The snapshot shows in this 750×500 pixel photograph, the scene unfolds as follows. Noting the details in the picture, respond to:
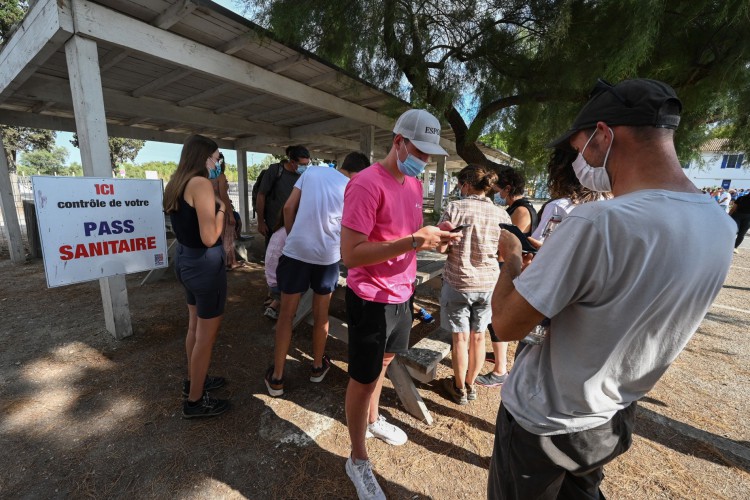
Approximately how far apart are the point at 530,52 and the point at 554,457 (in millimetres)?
4173

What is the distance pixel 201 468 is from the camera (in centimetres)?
199

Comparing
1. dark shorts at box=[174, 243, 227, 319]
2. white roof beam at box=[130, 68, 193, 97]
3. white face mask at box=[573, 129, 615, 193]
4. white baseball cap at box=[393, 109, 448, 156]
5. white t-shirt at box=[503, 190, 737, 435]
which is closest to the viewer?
white t-shirt at box=[503, 190, 737, 435]

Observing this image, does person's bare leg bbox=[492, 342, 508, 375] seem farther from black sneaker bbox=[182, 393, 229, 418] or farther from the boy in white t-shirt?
black sneaker bbox=[182, 393, 229, 418]

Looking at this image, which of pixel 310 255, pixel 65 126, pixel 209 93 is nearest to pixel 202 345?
pixel 310 255

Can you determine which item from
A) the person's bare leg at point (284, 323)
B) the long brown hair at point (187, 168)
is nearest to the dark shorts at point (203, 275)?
the long brown hair at point (187, 168)

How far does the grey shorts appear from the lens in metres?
2.53

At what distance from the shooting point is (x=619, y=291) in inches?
32.7

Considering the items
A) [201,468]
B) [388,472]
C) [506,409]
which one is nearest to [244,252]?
[201,468]

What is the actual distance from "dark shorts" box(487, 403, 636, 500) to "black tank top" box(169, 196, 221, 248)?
6.37ft

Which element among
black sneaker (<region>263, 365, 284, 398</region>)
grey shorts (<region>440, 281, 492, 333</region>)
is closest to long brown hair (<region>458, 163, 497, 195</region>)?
grey shorts (<region>440, 281, 492, 333</region>)

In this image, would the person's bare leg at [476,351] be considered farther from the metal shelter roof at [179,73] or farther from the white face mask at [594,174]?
the metal shelter roof at [179,73]

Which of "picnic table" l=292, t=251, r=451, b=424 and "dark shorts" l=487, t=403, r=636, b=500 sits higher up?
"dark shorts" l=487, t=403, r=636, b=500

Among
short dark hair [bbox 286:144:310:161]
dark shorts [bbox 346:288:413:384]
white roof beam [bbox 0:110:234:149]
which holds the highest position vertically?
white roof beam [bbox 0:110:234:149]

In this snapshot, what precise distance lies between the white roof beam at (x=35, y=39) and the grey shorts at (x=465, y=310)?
396cm
